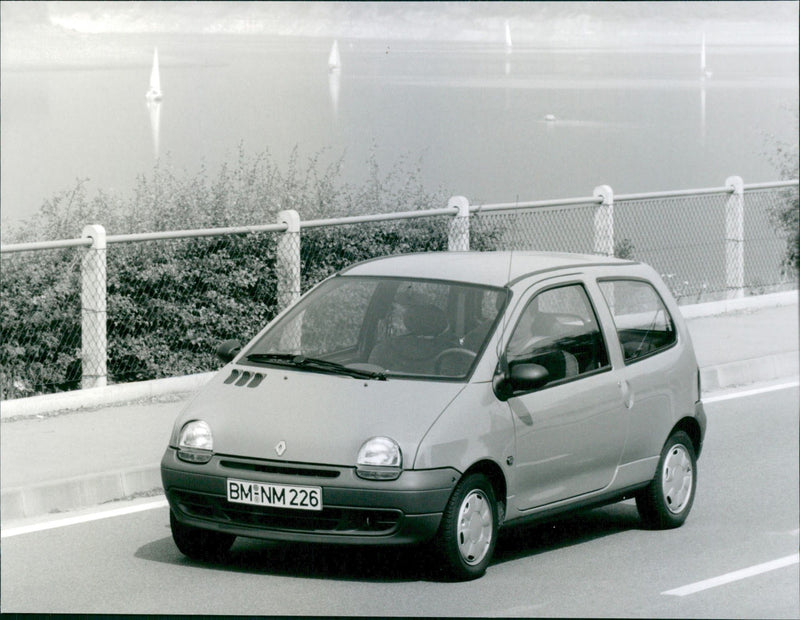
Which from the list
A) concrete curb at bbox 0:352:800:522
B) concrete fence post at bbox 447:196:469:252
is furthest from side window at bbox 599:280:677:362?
concrete fence post at bbox 447:196:469:252

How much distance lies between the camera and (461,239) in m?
16.4

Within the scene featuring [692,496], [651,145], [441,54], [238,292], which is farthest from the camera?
[441,54]

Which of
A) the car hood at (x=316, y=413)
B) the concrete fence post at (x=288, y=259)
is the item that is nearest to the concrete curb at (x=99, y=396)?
the concrete fence post at (x=288, y=259)

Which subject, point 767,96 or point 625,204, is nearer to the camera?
point 625,204

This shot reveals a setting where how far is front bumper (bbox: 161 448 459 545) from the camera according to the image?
23.9ft

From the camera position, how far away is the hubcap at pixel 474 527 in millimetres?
7520

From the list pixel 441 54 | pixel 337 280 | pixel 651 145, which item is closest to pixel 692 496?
pixel 337 280

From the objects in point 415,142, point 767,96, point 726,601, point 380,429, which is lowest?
point 726,601

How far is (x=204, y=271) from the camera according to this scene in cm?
1471

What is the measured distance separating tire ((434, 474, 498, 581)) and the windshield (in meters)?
0.61

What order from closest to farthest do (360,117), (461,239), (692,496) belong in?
(692,496) < (461,239) < (360,117)

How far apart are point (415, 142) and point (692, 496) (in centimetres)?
8333

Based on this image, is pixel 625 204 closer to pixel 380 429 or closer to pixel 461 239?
pixel 461 239

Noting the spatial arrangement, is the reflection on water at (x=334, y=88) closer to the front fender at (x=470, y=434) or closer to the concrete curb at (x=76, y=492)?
the concrete curb at (x=76, y=492)
